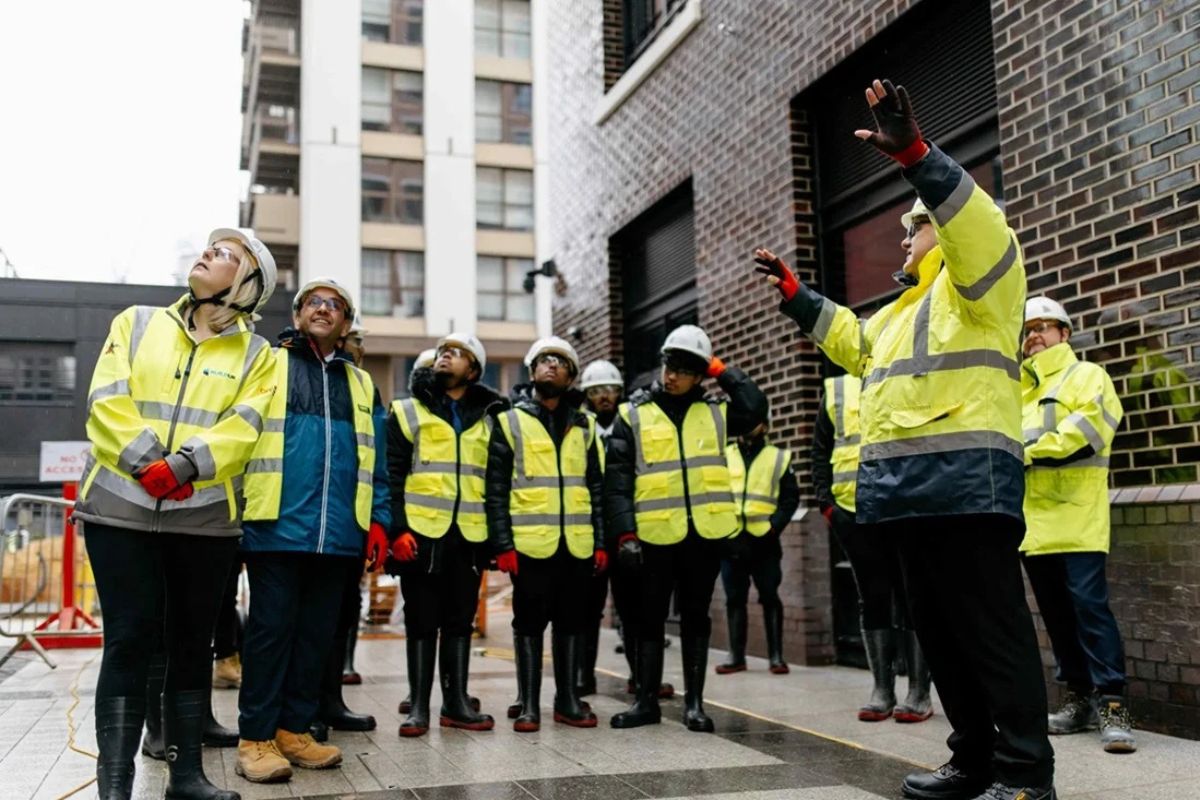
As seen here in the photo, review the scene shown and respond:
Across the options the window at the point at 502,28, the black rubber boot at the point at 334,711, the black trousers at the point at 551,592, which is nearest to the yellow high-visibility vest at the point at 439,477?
the black trousers at the point at 551,592

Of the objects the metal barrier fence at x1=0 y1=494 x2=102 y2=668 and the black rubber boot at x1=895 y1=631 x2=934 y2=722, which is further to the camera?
the metal barrier fence at x1=0 y1=494 x2=102 y2=668

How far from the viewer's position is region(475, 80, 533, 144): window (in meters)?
38.8

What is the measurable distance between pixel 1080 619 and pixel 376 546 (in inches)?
134

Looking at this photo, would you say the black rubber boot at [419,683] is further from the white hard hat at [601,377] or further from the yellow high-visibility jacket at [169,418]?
the white hard hat at [601,377]

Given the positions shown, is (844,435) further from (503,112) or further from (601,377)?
(503,112)

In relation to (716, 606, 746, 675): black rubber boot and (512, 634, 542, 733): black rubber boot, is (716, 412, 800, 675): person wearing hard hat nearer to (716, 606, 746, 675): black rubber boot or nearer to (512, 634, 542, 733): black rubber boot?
(716, 606, 746, 675): black rubber boot

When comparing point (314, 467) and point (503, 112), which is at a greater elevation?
point (503, 112)

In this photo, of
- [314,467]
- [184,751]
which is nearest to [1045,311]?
[314,467]

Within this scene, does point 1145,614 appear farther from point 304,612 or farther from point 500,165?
point 500,165

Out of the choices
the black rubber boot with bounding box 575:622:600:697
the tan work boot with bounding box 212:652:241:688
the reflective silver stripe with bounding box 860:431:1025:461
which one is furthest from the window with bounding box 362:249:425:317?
the reflective silver stripe with bounding box 860:431:1025:461

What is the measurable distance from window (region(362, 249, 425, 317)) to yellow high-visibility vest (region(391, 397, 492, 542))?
99.4 ft

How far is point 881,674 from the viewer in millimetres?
6484

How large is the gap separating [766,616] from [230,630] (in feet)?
12.9

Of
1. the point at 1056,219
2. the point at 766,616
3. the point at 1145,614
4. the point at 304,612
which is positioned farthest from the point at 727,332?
the point at 304,612
